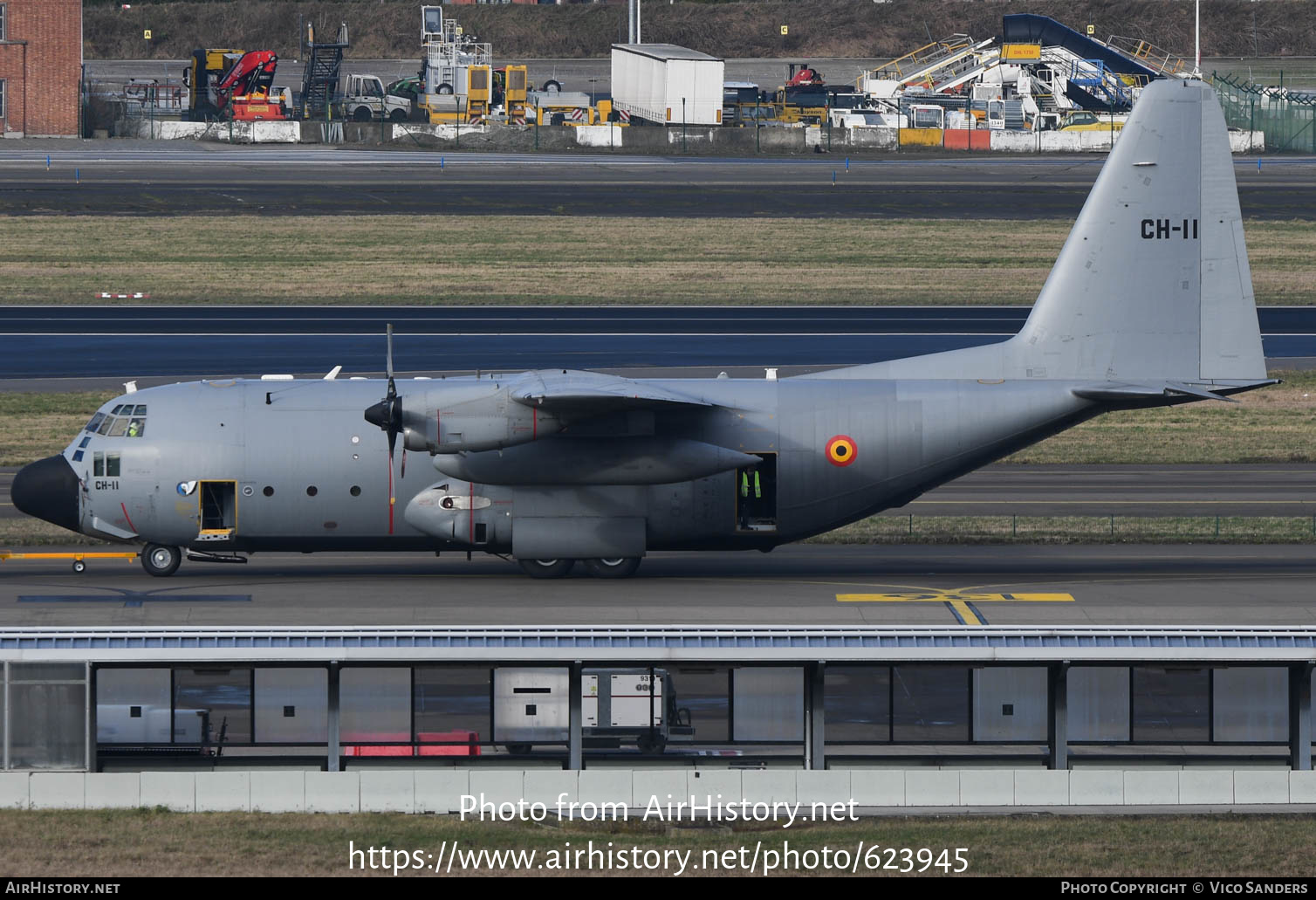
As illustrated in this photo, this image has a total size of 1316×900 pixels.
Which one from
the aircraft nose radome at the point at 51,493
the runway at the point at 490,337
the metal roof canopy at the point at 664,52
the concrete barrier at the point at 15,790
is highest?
the metal roof canopy at the point at 664,52

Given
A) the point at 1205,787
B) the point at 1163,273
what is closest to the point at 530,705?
the point at 1205,787

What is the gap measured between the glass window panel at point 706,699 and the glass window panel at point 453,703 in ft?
8.61

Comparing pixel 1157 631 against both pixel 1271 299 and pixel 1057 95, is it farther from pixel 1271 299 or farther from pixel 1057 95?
pixel 1057 95

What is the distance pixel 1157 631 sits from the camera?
21859mm

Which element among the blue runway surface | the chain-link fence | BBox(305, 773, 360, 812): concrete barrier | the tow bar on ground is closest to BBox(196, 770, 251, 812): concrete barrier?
BBox(305, 773, 360, 812): concrete barrier

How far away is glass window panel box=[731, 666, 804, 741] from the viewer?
2238 cm

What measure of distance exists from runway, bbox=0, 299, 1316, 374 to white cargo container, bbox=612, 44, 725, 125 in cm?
5099

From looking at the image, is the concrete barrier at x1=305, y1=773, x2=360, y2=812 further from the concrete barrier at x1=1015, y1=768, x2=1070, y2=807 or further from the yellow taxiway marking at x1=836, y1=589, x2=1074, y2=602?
the yellow taxiway marking at x1=836, y1=589, x2=1074, y2=602

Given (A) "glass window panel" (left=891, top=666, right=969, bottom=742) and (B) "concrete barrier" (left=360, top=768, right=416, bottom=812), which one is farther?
(A) "glass window panel" (left=891, top=666, right=969, bottom=742)

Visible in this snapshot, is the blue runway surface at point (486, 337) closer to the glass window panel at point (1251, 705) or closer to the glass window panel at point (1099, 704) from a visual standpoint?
the glass window panel at point (1099, 704)

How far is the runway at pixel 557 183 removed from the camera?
3406 inches

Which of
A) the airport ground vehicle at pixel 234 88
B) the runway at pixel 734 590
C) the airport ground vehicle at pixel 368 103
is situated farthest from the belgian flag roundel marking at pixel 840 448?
the airport ground vehicle at pixel 234 88

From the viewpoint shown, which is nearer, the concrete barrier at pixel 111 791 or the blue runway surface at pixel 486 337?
the concrete barrier at pixel 111 791

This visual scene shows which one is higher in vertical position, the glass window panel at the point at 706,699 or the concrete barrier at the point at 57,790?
the glass window panel at the point at 706,699
